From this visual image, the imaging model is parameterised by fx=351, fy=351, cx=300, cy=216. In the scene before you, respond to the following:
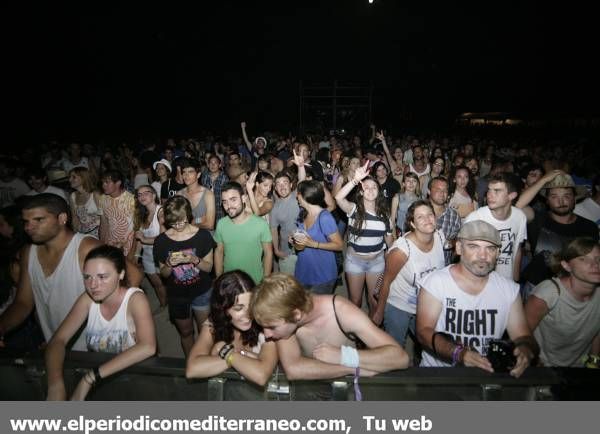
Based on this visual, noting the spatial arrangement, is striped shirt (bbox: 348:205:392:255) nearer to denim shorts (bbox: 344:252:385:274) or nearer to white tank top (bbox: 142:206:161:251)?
denim shorts (bbox: 344:252:385:274)

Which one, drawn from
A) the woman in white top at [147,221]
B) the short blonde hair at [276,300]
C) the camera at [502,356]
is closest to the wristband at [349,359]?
the short blonde hair at [276,300]

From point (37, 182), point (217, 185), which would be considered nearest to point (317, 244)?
point (217, 185)

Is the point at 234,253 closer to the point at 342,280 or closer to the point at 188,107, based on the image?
the point at 342,280

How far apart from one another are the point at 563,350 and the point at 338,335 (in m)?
1.61

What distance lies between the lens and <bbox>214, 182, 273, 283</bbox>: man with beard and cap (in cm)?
344

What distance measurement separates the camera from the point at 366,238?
3709 mm

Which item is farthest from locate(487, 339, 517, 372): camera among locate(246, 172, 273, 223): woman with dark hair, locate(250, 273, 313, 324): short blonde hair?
locate(246, 172, 273, 223): woman with dark hair

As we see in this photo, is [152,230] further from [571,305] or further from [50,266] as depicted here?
[571,305]

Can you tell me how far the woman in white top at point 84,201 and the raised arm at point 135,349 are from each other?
109 inches

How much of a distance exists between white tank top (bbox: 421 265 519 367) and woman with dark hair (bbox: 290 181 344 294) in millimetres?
1389

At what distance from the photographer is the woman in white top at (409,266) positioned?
3.04 m

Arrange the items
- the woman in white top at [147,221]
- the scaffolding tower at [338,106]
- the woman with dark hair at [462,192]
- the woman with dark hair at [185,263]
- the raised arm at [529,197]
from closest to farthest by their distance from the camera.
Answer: the woman with dark hair at [185,263], the raised arm at [529,197], the woman in white top at [147,221], the woman with dark hair at [462,192], the scaffolding tower at [338,106]

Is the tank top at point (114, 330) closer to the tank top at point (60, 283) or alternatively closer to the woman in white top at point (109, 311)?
the woman in white top at point (109, 311)

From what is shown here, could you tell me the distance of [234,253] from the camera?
3.48m
